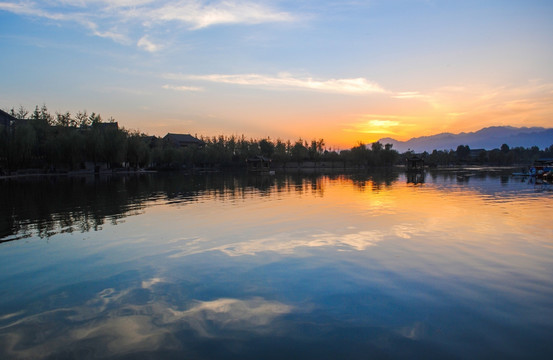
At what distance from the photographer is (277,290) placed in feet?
19.4

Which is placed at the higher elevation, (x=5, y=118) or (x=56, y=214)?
(x=5, y=118)

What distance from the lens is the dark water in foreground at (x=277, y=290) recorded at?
417 cm

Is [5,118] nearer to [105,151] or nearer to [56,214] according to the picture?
[105,151]

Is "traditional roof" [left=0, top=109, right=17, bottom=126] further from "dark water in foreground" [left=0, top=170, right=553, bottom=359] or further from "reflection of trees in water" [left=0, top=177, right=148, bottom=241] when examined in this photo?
"dark water in foreground" [left=0, top=170, right=553, bottom=359]

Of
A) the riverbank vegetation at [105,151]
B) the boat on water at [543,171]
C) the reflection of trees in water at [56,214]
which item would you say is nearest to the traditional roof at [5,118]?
the riverbank vegetation at [105,151]

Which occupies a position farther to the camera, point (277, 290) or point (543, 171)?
point (543, 171)

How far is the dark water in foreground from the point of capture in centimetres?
417

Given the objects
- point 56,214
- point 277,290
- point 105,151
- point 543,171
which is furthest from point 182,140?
point 277,290

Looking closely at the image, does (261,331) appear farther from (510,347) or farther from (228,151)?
(228,151)

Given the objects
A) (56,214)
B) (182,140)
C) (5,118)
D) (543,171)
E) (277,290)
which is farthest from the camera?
(182,140)

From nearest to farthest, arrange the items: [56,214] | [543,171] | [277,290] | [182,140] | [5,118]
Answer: [277,290] < [56,214] < [543,171] < [5,118] < [182,140]

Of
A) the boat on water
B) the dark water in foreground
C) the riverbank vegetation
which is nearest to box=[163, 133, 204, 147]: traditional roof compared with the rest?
the riverbank vegetation

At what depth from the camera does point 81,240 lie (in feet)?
31.5

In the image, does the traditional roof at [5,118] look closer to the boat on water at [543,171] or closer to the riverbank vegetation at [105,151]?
the riverbank vegetation at [105,151]
